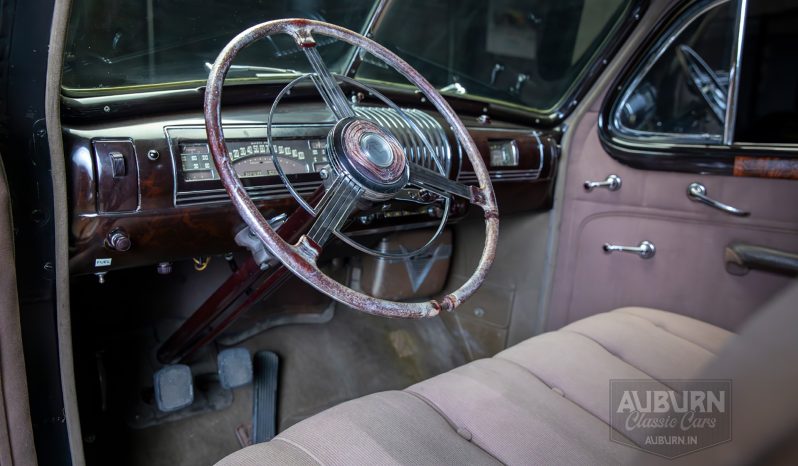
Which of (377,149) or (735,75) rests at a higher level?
(735,75)

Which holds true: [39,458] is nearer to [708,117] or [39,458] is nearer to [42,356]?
[42,356]

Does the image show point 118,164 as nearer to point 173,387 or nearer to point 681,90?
point 173,387

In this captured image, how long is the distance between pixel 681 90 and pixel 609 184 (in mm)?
637

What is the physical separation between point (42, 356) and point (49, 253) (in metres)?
0.21

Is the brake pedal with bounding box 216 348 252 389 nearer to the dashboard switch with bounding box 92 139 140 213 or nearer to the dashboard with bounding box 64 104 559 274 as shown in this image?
the dashboard with bounding box 64 104 559 274

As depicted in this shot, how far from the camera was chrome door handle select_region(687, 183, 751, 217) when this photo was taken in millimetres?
1792

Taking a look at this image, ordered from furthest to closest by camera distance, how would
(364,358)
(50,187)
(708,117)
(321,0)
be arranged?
(364,358) < (708,117) < (321,0) < (50,187)

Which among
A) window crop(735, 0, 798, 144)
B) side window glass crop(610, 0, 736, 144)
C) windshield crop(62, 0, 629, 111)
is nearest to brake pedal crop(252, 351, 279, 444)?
windshield crop(62, 0, 629, 111)

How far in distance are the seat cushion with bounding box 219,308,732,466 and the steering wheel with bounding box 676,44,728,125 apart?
3.69 ft

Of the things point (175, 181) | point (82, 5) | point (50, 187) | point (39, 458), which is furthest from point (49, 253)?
point (82, 5)

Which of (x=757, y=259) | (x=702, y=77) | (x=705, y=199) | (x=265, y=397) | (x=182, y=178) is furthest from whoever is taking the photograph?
(x=702, y=77)

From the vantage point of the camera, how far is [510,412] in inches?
46.5

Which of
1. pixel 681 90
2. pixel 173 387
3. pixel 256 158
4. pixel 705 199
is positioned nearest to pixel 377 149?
pixel 256 158

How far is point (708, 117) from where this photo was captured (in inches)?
86.3
